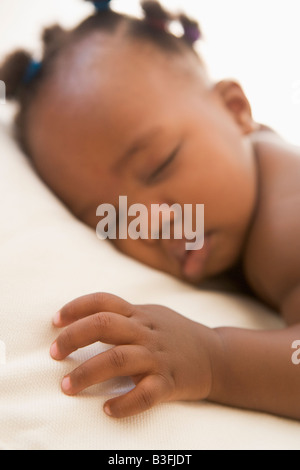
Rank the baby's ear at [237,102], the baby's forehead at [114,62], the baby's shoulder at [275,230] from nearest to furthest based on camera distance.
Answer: the baby's shoulder at [275,230], the baby's forehead at [114,62], the baby's ear at [237,102]

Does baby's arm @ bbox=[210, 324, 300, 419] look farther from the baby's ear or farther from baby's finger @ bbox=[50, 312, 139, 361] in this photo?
the baby's ear

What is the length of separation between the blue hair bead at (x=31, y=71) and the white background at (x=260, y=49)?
0.27 metres

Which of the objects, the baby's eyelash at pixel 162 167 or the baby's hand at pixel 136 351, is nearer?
the baby's hand at pixel 136 351

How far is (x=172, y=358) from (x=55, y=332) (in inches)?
4.9

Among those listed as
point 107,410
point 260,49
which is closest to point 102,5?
point 260,49

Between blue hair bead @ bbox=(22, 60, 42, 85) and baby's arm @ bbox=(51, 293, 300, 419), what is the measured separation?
0.58 m

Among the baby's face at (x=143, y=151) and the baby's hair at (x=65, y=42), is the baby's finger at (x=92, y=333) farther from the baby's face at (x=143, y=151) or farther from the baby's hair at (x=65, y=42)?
the baby's hair at (x=65, y=42)

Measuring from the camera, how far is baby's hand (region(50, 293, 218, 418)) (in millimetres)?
448

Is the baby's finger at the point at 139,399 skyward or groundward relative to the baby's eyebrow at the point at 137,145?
groundward

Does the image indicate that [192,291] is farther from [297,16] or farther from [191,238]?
[297,16]

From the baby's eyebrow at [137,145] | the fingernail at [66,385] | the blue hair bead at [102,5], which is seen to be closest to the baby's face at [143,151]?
the baby's eyebrow at [137,145]

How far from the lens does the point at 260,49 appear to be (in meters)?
1.24

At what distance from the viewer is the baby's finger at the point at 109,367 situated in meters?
0.45

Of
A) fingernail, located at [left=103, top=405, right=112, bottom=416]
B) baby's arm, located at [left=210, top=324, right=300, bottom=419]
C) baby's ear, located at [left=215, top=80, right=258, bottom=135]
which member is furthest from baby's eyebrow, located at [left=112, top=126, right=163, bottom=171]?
fingernail, located at [left=103, top=405, right=112, bottom=416]
